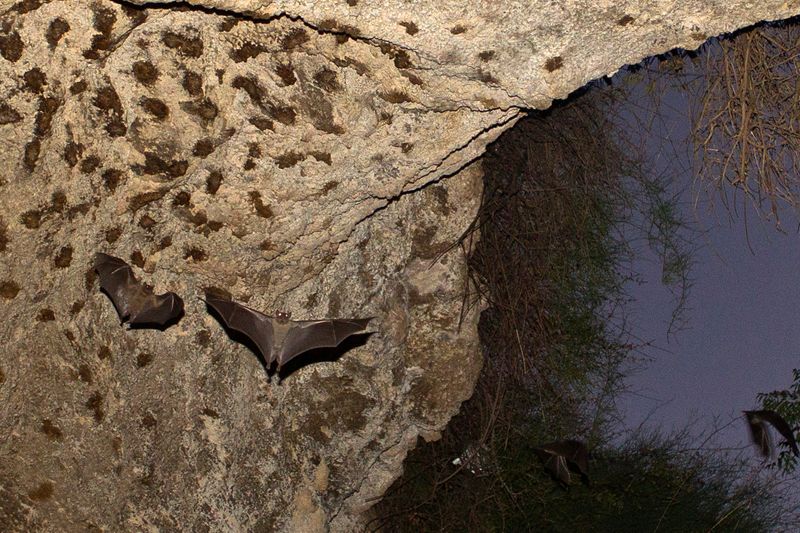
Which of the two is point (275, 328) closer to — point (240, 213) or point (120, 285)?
point (240, 213)

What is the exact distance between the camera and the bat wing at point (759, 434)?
4.34 m

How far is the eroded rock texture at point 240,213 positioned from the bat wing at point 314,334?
331mm

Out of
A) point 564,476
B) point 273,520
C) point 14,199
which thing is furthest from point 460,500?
point 14,199

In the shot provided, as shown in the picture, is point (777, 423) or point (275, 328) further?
point (777, 423)

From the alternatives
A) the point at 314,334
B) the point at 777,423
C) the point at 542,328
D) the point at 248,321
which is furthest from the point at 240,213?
the point at 777,423

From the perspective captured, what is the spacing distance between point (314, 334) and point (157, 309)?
0.55 meters

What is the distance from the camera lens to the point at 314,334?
3123 millimetres

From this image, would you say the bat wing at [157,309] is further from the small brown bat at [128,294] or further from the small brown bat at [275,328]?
the small brown bat at [275,328]

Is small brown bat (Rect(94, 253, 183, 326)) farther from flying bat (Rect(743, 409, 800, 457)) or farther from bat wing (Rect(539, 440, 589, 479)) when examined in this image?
flying bat (Rect(743, 409, 800, 457))

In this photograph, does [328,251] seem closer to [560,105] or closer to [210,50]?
[210,50]

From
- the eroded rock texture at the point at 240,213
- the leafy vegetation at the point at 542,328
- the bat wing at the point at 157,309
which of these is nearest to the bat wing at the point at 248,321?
the bat wing at the point at 157,309

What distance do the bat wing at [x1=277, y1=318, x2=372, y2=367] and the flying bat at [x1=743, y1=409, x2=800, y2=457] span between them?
2.32 metres

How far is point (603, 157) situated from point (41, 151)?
2.55 m

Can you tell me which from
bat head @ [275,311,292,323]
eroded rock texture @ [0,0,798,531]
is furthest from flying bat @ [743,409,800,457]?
bat head @ [275,311,292,323]
